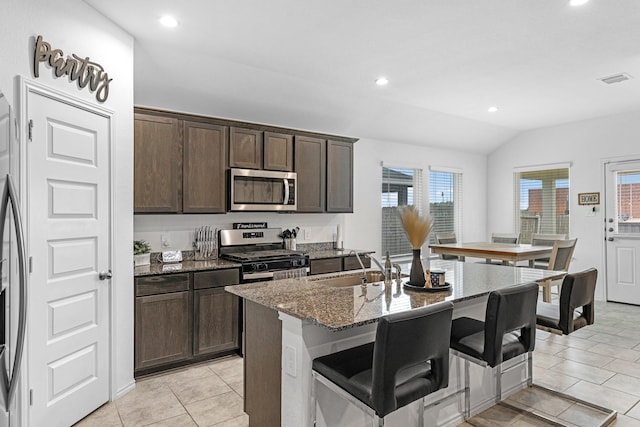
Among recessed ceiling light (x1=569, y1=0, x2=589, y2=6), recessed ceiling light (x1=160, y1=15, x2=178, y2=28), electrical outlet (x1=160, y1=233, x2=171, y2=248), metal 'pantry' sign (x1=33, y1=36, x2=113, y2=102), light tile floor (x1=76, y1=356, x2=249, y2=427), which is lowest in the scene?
light tile floor (x1=76, y1=356, x2=249, y2=427)

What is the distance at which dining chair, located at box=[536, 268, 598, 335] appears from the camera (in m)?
2.60

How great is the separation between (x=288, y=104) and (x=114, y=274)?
8.77ft

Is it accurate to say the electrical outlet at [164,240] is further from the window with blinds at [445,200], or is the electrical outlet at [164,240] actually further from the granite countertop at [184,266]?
the window with blinds at [445,200]

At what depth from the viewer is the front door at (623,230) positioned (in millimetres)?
5680

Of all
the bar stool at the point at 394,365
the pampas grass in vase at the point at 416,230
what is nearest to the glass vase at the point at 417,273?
the pampas grass in vase at the point at 416,230

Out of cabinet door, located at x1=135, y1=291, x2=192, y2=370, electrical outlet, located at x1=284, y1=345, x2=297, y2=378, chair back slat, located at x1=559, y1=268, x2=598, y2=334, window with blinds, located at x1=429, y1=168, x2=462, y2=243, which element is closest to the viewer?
electrical outlet, located at x1=284, y1=345, x2=297, y2=378

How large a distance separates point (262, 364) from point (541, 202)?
6221 mm

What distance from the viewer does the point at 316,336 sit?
1977 millimetres

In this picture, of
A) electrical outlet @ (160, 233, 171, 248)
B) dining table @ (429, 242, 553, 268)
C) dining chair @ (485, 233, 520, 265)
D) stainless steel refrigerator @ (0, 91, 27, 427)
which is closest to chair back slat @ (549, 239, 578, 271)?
dining table @ (429, 242, 553, 268)

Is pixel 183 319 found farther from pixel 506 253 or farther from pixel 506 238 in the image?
pixel 506 238

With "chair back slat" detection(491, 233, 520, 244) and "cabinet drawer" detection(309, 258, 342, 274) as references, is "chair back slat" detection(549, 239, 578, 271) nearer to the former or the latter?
"chair back slat" detection(491, 233, 520, 244)

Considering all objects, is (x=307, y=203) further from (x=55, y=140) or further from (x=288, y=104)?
(x=55, y=140)

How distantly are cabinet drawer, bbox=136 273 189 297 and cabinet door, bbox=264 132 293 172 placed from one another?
4.99 feet

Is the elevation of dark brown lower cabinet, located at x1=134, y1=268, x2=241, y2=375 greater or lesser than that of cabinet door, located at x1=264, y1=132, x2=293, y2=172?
lesser
